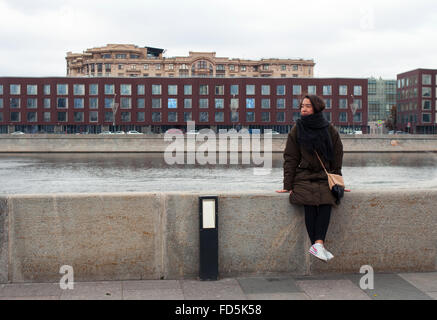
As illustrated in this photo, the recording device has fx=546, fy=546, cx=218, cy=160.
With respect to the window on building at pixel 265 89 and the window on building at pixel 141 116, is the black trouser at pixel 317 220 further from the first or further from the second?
the window on building at pixel 265 89

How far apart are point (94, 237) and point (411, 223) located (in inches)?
147

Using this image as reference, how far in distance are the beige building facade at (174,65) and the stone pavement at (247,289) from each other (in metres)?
148

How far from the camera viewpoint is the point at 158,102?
104250mm

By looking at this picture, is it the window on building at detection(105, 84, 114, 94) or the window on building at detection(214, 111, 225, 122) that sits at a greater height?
the window on building at detection(105, 84, 114, 94)

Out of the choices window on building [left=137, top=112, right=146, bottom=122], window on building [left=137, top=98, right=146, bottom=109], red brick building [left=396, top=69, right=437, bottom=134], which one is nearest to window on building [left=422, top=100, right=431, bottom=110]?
red brick building [left=396, top=69, right=437, bottom=134]

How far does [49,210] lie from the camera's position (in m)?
6.05

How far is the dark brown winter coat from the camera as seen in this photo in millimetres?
5918

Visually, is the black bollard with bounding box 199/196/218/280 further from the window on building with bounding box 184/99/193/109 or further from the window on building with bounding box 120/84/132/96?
the window on building with bounding box 120/84/132/96

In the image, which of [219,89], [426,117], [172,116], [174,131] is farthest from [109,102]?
[426,117]

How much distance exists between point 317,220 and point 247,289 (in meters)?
1.08

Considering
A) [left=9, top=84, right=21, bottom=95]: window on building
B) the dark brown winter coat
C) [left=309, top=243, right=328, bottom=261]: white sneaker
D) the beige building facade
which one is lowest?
[left=309, top=243, right=328, bottom=261]: white sneaker

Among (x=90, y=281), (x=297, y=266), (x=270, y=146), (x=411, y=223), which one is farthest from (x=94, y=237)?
(x=270, y=146)

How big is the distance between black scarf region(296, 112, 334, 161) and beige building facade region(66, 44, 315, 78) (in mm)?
147551

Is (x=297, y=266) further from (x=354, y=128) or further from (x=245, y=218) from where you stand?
(x=354, y=128)
